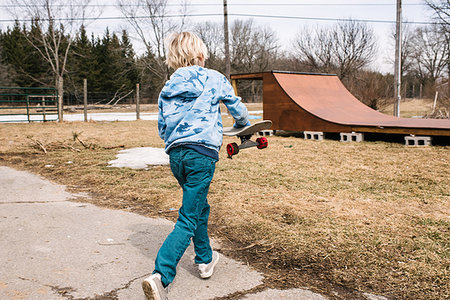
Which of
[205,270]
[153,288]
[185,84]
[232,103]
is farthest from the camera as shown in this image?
[205,270]

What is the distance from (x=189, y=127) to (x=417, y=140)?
25.3 ft

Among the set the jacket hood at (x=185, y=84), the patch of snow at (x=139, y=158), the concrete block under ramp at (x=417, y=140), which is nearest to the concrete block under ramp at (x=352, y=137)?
the concrete block under ramp at (x=417, y=140)

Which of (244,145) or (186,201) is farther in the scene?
(244,145)

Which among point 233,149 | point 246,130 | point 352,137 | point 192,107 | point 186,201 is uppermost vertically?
point 192,107

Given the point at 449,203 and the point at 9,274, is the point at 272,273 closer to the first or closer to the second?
the point at 9,274

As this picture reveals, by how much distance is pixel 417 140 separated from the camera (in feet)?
28.1

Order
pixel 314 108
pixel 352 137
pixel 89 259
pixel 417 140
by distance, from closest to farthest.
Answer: pixel 89 259
pixel 417 140
pixel 352 137
pixel 314 108

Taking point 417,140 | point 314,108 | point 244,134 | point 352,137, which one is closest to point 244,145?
point 244,134

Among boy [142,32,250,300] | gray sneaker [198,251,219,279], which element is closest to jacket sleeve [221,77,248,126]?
boy [142,32,250,300]

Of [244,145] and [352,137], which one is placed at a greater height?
[244,145]

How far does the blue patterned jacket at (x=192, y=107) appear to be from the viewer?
2.31 metres

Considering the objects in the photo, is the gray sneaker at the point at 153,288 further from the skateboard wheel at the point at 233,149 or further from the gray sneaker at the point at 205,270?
the skateboard wheel at the point at 233,149

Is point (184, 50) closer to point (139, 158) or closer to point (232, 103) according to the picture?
point (232, 103)

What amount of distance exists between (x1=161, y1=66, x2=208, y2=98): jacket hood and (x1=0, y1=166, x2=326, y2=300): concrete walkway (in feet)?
4.05
